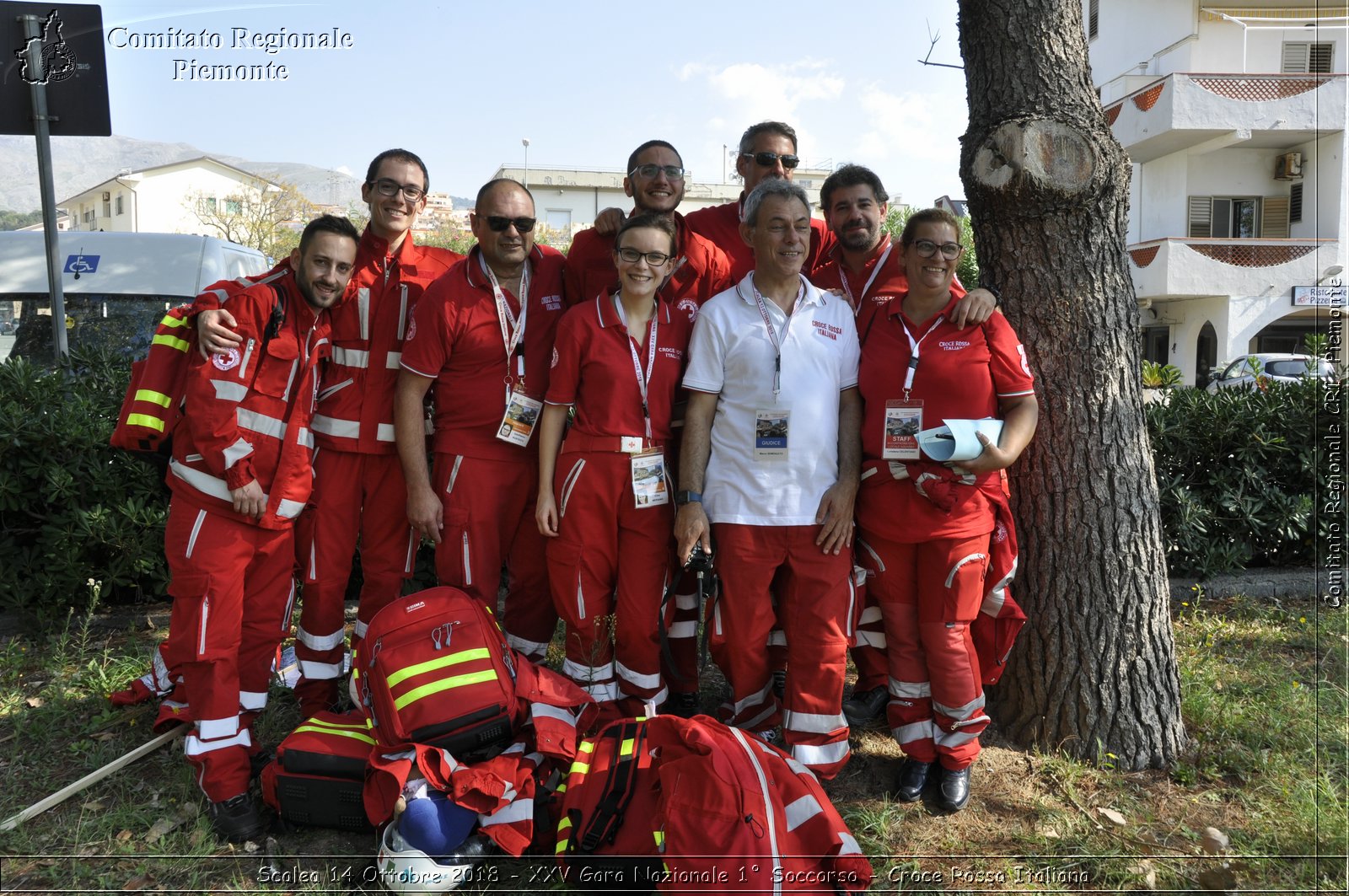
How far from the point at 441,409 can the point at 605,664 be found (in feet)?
4.42

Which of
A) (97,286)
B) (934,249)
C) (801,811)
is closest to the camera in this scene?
(801,811)

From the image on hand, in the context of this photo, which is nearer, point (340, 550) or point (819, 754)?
point (819, 754)

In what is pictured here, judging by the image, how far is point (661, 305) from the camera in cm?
383

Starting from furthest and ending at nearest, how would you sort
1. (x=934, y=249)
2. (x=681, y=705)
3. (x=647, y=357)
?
1. (x=681, y=705)
2. (x=647, y=357)
3. (x=934, y=249)

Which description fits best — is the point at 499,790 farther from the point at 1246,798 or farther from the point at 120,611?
the point at 120,611

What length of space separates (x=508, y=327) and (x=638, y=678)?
5.40 feet

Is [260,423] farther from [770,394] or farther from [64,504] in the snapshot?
[64,504]

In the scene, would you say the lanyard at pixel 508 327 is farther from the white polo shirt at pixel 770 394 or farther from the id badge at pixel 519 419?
the white polo shirt at pixel 770 394

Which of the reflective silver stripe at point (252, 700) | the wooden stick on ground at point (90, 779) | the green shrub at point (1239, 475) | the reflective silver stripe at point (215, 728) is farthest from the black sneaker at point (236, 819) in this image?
the green shrub at point (1239, 475)

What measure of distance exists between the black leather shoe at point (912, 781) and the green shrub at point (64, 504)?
426 cm

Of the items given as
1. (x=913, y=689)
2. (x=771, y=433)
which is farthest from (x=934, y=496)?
(x=913, y=689)

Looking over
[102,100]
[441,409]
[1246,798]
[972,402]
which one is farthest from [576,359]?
[102,100]

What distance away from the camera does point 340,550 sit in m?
4.02

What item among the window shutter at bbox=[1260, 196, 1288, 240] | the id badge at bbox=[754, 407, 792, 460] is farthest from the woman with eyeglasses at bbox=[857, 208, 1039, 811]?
the window shutter at bbox=[1260, 196, 1288, 240]
